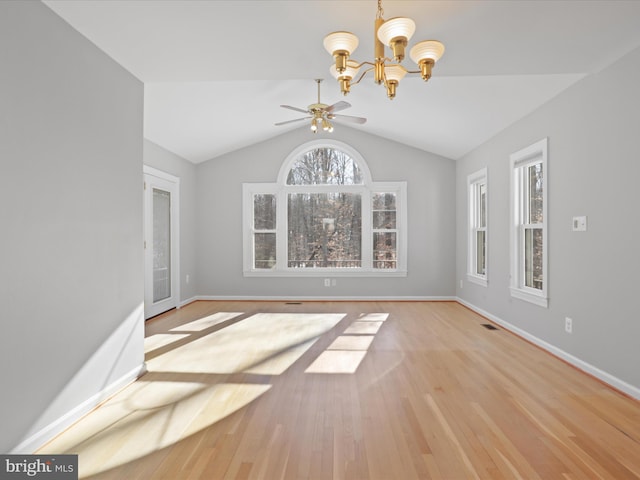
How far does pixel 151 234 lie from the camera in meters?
5.36

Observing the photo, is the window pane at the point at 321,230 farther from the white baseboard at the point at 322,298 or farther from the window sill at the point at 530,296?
the window sill at the point at 530,296

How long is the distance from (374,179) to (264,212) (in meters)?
2.06

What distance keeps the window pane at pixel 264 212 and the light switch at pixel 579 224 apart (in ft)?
15.4

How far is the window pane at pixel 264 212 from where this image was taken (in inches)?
272

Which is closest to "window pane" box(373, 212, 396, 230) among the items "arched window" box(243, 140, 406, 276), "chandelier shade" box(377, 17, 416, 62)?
"arched window" box(243, 140, 406, 276)

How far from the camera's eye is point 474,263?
602cm

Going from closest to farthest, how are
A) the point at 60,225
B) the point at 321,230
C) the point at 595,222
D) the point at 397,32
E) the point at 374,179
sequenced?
the point at 397,32, the point at 60,225, the point at 595,222, the point at 374,179, the point at 321,230

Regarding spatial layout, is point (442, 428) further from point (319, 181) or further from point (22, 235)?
point (319, 181)

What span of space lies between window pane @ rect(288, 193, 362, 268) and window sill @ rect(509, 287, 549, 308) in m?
2.94

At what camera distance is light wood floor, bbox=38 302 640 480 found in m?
1.89

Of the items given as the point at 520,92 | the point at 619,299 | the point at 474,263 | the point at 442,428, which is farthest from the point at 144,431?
the point at 474,263

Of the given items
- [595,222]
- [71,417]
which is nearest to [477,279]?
[595,222]

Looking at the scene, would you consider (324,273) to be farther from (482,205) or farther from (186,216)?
(482,205)

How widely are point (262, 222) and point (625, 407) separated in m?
5.54
